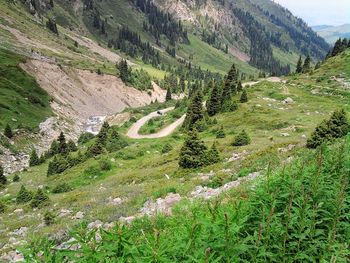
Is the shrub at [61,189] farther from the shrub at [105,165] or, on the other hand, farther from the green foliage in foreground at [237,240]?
the green foliage in foreground at [237,240]

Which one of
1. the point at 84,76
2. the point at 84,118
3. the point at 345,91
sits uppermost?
the point at 345,91

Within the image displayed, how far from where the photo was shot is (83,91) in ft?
423

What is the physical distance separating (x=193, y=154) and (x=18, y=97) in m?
74.8

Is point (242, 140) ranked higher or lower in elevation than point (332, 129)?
lower

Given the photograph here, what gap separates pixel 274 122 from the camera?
1844 inches

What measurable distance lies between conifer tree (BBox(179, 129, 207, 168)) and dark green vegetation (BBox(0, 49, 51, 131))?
5260cm

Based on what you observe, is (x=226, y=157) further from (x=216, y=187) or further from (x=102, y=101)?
(x=102, y=101)

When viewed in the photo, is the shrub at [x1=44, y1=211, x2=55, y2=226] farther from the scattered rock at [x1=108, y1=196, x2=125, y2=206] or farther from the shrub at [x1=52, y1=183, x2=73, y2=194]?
the shrub at [x1=52, y1=183, x2=73, y2=194]

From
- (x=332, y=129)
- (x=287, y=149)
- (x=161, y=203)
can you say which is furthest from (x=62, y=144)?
(x=332, y=129)

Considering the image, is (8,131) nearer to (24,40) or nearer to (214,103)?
(214,103)

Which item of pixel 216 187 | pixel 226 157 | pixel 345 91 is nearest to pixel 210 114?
pixel 345 91

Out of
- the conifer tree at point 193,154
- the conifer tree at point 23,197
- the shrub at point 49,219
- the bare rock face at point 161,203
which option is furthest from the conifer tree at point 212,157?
the conifer tree at point 23,197

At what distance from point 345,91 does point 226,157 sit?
44.2 metres

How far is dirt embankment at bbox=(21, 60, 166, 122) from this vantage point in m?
111
